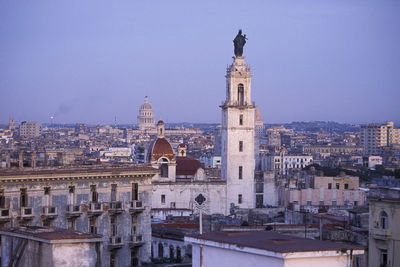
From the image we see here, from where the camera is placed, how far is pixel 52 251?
81.1 ft

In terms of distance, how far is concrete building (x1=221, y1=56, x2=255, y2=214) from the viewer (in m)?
66.6

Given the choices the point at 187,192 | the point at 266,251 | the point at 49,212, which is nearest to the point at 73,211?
the point at 49,212

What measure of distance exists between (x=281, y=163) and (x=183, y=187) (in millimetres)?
95999

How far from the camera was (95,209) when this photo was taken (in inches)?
1491

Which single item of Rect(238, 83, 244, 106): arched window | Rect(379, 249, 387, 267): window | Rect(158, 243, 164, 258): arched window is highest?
Rect(238, 83, 244, 106): arched window

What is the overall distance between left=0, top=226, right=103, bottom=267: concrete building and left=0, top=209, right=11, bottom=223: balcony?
784cm

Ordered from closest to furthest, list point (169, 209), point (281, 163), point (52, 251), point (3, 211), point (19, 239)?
1. point (52, 251)
2. point (19, 239)
3. point (3, 211)
4. point (169, 209)
5. point (281, 163)

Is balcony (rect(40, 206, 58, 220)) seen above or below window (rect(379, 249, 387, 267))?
above

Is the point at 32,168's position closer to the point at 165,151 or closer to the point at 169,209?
the point at 169,209

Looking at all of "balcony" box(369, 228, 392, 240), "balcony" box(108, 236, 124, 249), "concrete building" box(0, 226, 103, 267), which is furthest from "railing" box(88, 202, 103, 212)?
"balcony" box(369, 228, 392, 240)

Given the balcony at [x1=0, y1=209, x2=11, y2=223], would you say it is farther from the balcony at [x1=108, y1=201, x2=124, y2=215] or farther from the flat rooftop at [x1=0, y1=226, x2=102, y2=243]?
the flat rooftop at [x1=0, y1=226, x2=102, y2=243]

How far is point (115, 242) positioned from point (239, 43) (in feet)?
105

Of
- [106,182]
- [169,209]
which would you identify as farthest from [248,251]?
[169,209]

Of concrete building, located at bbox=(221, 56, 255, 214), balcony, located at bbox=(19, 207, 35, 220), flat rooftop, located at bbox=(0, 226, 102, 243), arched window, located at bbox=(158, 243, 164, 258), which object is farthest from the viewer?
concrete building, located at bbox=(221, 56, 255, 214)
